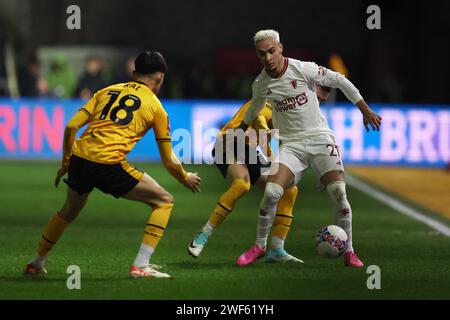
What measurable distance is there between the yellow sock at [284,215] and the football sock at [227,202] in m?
0.46

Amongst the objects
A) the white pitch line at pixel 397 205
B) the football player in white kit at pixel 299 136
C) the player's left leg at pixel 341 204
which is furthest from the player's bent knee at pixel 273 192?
the white pitch line at pixel 397 205

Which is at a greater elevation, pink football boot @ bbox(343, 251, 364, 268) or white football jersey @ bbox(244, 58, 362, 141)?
white football jersey @ bbox(244, 58, 362, 141)

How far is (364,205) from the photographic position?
17.3m

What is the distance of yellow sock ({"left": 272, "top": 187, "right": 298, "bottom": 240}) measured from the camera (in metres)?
11.1

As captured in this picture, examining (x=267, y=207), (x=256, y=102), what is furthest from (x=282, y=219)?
(x=256, y=102)

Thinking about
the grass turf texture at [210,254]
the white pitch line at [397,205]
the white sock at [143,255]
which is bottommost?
the white pitch line at [397,205]

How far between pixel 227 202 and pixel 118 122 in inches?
89.7

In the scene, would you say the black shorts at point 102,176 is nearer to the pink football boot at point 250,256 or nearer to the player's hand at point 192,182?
the player's hand at point 192,182

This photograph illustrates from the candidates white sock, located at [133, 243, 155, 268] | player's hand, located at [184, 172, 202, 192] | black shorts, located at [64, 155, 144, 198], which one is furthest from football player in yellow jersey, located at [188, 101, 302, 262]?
black shorts, located at [64, 155, 144, 198]

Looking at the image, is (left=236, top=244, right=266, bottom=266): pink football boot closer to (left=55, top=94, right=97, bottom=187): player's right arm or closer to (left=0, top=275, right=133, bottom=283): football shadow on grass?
(left=0, top=275, right=133, bottom=283): football shadow on grass

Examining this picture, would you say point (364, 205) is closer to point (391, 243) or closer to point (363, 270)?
point (391, 243)

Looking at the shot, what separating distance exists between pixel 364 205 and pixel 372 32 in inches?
807

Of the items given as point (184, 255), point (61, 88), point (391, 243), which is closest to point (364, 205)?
point (391, 243)

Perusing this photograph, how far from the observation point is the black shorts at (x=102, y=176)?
30.8 ft
